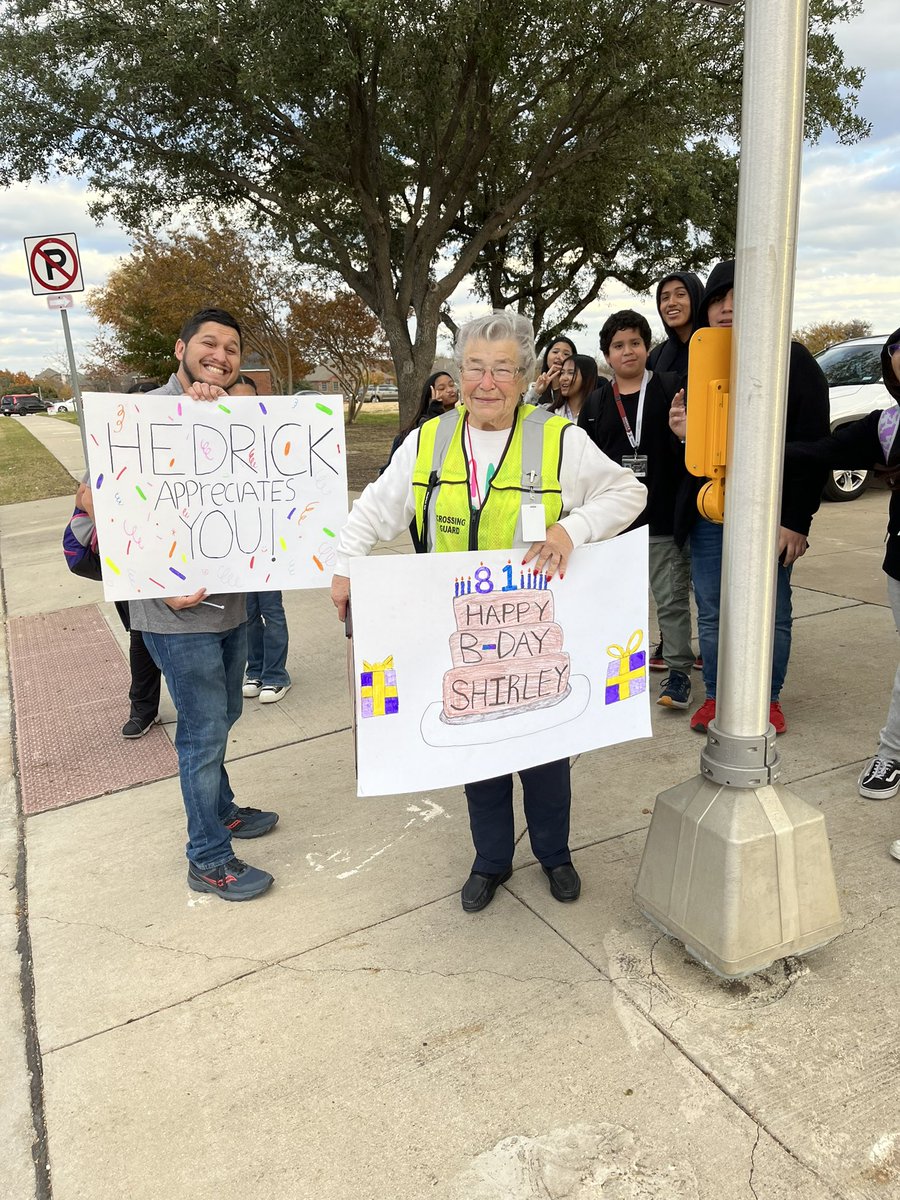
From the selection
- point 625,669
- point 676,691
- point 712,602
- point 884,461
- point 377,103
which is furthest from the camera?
point 377,103

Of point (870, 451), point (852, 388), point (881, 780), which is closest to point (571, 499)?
point (870, 451)

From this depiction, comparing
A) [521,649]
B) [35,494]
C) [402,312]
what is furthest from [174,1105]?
[35,494]

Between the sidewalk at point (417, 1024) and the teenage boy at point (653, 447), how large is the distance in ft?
3.12

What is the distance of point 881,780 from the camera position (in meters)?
3.58

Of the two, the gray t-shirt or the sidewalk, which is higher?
Result: the gray t-shirt

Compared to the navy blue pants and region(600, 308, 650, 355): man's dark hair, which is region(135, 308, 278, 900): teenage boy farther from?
region(600, 308, 650, 355): man's dark hair

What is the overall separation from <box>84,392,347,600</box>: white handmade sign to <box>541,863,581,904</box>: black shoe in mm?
1365

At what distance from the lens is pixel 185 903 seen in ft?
10.4

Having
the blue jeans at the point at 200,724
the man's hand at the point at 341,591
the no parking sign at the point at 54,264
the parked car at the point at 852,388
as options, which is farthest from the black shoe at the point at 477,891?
the parked car at the point at 852,388

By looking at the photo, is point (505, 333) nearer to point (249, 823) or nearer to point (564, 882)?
point (564, 882)

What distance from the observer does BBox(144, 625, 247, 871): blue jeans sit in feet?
9.87

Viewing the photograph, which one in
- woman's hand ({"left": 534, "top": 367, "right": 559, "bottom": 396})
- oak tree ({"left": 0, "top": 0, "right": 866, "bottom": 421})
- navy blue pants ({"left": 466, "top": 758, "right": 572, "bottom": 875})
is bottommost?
navy blue pants ({"left": 466, "top": 758, "right": 572, "bottom": 875})

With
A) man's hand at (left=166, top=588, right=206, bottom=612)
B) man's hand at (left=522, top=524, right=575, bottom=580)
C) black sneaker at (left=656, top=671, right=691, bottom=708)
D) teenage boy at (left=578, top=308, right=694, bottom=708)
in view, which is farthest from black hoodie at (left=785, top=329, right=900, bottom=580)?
man's hand at (left=166, top=588, right=206, bottom=612)

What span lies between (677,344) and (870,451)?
58.9 inches
